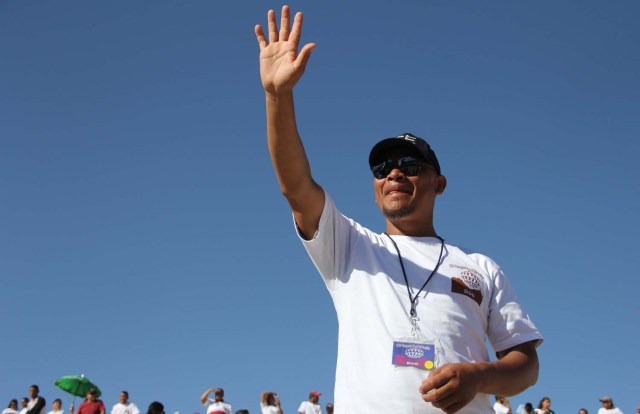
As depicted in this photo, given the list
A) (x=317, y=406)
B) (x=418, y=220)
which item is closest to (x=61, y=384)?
(x=317, y=406)

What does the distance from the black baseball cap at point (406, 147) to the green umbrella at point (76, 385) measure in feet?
65.9

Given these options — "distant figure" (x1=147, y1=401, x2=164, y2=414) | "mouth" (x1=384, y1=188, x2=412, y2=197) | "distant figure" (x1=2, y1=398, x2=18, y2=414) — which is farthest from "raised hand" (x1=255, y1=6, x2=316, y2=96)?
"distant figure" (x1=2, y1=398, x2=18, y2=414)

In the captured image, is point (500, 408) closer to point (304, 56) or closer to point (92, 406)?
point (92, 406)

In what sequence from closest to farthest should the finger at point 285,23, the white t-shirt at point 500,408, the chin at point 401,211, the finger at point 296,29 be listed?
1. the finger at point 296,29
2. the finger at point 285,23
3. the chin at point 401,211
4. the white t-shirt at point 500,408

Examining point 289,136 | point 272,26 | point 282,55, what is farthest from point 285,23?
point 289,136

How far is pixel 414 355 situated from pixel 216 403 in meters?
18.7

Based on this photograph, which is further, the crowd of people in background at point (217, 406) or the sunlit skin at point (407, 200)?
the crowd of people in background at point (217, 406)

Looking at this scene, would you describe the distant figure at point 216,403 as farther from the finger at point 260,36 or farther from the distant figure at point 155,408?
the finger at point 260,36

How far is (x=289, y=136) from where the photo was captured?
3.25 m

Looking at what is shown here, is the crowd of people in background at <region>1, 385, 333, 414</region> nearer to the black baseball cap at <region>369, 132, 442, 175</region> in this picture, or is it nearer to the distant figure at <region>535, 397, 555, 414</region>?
the distant figure at <region>535, 397, 555, 414</region>

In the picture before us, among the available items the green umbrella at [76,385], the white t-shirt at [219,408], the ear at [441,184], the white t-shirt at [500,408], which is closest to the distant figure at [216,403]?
the white t-shirt at [219,408]

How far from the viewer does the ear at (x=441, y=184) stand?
13.8 feet

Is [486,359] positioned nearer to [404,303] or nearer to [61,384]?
[404,303]

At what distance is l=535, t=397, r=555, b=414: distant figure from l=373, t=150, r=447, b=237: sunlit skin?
18.9 metres
